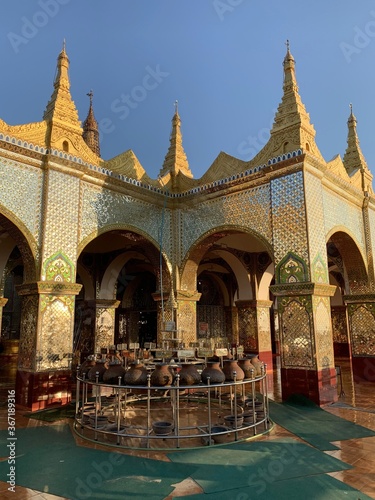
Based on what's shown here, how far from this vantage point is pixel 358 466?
3516 mm

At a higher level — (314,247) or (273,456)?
(314,247)

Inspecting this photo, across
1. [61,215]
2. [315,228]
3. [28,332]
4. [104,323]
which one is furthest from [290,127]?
[104,323]

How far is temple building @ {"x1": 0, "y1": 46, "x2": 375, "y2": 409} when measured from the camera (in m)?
6.21

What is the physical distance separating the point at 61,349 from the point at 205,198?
414cm

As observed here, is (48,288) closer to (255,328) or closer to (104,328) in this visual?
(104,328)

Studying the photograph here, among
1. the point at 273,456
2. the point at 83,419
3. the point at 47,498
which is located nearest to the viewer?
the point at 47,498

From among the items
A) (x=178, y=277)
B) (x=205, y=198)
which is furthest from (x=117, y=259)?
(x=205, y=198)

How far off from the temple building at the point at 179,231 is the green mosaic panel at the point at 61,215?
0.02 meters

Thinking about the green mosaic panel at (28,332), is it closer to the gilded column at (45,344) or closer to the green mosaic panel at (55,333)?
the gilded column at (45,344)

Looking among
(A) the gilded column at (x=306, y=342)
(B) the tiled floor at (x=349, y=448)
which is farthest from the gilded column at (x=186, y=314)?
(A) the gilded column at (x=306, y=342)

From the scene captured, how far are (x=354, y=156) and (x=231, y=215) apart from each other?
161 inches

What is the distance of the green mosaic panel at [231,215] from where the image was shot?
23.9 ft

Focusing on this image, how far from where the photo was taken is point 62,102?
7008 mm

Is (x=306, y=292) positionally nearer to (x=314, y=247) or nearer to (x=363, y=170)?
(x=314, y=247)
